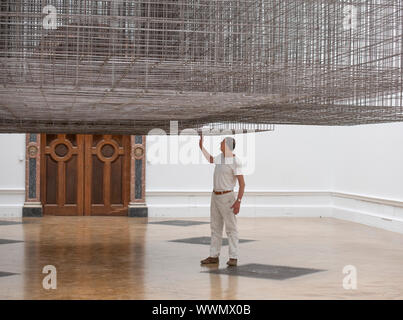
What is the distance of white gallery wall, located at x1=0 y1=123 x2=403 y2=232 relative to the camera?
13.4 meters

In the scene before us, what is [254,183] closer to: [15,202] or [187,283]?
[15,202]

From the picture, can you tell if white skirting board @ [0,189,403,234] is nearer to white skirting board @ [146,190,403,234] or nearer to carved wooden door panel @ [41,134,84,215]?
white skirting board @ [146,190,403,234]

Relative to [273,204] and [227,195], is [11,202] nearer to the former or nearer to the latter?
[273,204]

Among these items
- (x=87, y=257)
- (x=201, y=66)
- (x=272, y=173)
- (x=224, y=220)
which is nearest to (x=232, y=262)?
(x=224, y=220)

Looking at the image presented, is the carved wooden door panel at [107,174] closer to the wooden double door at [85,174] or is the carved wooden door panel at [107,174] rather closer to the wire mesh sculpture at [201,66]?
the wooden double door at [85,174]

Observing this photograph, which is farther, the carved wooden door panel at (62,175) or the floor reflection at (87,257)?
the carved wooden door panel at (62,175)

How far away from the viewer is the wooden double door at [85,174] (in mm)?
13820

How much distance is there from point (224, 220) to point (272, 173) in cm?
700

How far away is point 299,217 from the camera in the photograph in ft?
46.9

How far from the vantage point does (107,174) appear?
14023mm

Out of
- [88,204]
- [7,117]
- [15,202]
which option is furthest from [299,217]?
[7,117]

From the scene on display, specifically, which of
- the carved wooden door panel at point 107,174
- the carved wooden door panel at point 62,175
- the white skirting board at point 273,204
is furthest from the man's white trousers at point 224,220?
the carved wooden door panel at point 62,175

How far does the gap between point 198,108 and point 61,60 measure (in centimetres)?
163

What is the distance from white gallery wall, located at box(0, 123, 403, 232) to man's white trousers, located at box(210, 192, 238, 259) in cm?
578
